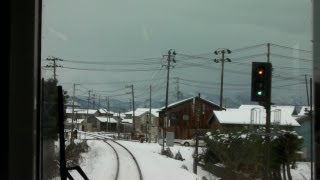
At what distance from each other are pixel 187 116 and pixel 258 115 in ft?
0.96

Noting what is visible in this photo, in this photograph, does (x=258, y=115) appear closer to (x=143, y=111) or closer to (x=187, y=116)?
(x=187, y=116)

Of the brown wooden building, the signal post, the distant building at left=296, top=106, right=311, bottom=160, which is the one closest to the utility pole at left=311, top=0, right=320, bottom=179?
the distant building at left=296, top=106, right=311, bottom=160

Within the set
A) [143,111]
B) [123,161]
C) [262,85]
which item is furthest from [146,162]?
[262,85]

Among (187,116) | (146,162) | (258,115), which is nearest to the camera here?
(258,115)

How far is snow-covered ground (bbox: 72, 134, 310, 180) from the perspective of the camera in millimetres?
1477

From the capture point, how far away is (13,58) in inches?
46.7

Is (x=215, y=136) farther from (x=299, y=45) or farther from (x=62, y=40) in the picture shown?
(x=62, y=40)

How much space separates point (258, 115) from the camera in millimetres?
1359

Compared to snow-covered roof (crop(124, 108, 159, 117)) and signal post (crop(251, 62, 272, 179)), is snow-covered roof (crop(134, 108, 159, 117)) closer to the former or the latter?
snow-covered roof (crop(124, 108, 159, 117))

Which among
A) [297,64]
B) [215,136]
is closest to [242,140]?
[215,136]

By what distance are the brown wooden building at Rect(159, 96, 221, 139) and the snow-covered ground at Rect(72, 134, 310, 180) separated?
7cm

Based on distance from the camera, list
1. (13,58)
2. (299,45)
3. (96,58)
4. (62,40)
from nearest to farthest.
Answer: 1. (13,58)
2. (299,45)
3. (62,40)
4. (96,58)

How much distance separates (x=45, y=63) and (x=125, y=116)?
420 mm

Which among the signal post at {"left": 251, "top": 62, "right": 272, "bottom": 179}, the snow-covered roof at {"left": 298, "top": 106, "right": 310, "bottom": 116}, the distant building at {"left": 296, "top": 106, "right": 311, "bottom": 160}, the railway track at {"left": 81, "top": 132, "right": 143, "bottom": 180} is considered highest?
the signal post at {"left": 251, "top": 62, "right": 272, "bottom": 179}
